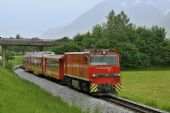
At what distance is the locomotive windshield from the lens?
34.2 metres

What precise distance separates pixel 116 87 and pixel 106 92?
80 cm

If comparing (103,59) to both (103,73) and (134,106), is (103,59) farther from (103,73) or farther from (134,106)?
(134,106)

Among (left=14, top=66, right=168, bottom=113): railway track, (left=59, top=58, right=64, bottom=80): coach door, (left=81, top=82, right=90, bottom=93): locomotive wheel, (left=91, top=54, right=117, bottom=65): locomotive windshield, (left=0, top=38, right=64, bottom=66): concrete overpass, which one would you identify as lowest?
(left=14, top=66, right=168, bottom=113): railway track

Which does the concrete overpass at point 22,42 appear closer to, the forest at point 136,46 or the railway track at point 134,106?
the forest at point 136,46

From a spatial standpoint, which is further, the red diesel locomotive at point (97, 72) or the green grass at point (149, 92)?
the red diesel locomotive at point (97, 72)

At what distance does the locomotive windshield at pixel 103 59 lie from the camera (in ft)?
112

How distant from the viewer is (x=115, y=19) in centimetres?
16025

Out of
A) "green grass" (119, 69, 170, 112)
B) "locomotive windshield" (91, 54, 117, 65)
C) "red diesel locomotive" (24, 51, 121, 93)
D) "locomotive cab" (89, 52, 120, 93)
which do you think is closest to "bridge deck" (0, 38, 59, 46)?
"green grass" (119, 69, 170, 112)

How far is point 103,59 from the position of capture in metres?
34.5

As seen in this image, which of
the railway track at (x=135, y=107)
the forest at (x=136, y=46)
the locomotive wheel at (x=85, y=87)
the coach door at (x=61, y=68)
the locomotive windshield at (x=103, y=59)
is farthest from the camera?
the forest at (x=136, y=46)

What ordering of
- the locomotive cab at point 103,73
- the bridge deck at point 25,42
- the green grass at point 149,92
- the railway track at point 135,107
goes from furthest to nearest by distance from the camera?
the bridge deck at point 25,42, the locomotive cab at point 103,73, the green grass at point 149,92, the railway track at point 135,107

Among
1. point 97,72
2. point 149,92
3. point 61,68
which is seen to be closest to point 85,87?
point 97,72

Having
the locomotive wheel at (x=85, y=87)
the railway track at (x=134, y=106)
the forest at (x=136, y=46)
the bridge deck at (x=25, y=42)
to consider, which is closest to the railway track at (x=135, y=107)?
the railway track at (x=134, y=106)

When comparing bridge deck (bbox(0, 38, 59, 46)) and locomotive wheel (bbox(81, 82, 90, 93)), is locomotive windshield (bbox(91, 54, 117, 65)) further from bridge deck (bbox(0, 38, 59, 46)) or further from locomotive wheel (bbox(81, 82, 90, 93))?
bridge deck (bbox(0, 38, 59, 46))
